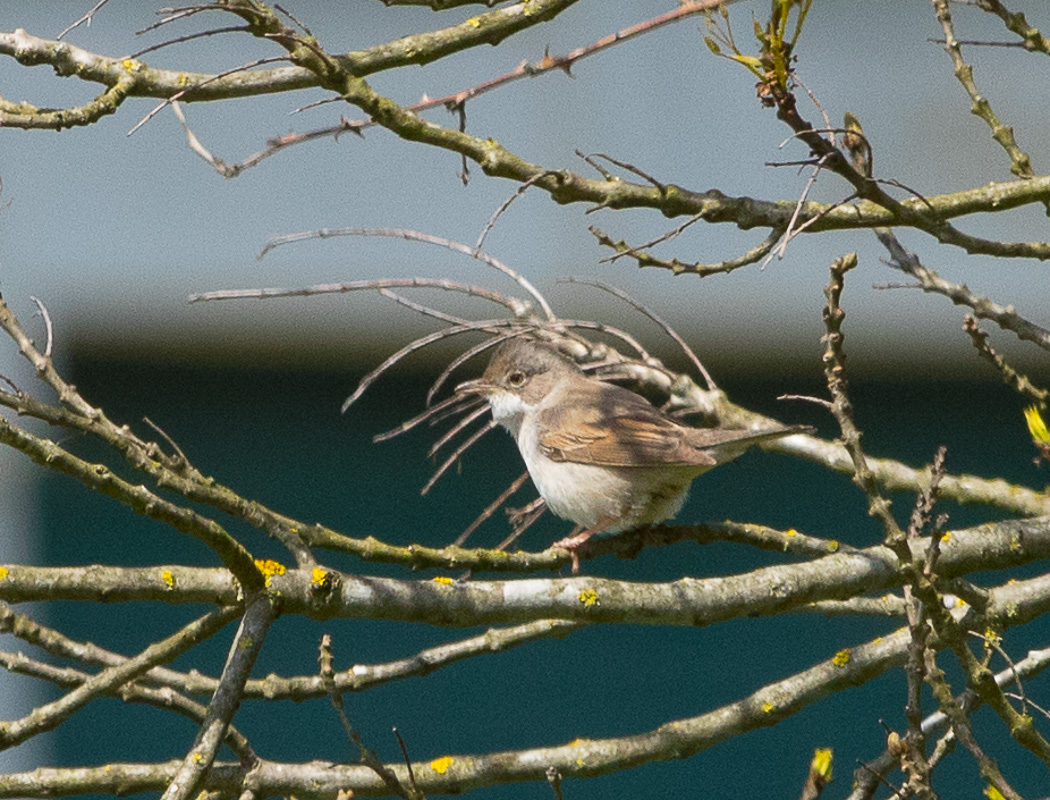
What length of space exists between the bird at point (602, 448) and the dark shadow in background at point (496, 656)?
244cm

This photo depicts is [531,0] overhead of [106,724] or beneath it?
overhead

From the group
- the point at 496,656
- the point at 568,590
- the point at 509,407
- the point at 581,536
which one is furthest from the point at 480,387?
the point at 496,656

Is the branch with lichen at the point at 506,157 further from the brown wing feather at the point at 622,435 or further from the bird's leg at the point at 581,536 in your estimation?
the bird's leg at the point at 581,536

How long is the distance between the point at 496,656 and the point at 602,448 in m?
3.54

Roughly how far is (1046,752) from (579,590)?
3.25ft

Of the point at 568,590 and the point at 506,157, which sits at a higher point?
the point at 506,157

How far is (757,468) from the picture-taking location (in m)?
7.98

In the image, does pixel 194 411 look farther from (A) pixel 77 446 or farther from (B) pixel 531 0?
(B) pixel 531 0

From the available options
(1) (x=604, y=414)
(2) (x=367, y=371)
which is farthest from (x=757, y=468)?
(1) (x=604, y=414)

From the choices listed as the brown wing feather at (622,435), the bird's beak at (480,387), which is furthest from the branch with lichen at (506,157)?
the bird's beak at (480,387)

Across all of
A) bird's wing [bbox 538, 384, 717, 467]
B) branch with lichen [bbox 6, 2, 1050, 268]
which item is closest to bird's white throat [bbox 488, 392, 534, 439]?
bird's wing [bbox 538, 384, 717, 467]

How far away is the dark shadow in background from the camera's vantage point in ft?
24.5

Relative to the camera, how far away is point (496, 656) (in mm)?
7746

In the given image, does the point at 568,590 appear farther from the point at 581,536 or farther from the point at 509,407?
the point at 509,407
